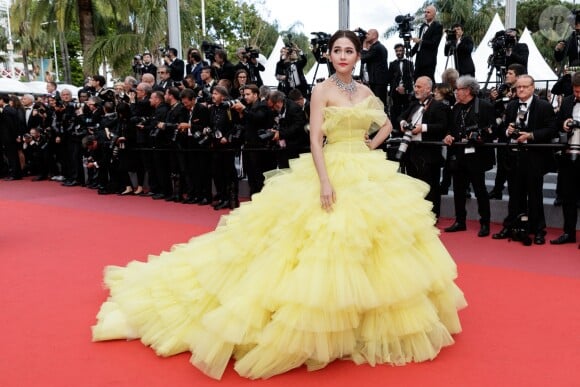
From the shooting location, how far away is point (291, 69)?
31.8ft

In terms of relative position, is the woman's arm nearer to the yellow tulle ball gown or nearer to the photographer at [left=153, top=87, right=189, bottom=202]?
the yellow tulle ball gown

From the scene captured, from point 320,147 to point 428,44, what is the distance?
237 inches

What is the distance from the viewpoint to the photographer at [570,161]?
5.55 metres

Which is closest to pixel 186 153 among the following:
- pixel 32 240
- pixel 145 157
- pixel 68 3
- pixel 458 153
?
pixel 145 157

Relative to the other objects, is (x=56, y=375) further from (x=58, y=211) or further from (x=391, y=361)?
(x=58, y=211)

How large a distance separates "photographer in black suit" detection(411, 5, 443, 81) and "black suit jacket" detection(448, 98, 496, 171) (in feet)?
8.23

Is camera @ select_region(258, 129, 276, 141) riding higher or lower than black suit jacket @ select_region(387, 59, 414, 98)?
lower

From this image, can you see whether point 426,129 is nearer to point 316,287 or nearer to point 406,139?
point 406,139

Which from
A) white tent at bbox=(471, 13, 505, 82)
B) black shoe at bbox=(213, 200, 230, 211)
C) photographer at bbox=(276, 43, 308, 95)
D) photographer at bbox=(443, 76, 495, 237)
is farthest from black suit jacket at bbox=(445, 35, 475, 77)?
white tent at bbox=(471, 13, 505, 82)

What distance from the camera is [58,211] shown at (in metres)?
8.23

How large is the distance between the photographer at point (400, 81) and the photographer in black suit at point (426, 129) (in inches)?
86.6

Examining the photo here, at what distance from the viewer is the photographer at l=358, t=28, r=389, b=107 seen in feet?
29.6

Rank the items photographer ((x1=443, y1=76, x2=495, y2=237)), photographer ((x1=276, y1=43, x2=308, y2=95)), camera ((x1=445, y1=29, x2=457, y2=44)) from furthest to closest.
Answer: photographer ((x1=276, y1=43, x2=308, y2=95)), camera ((x1=445, y1=29, x2=457, y2=44)), photographer ((x1=443, y1=76, x2=495, y2=237))

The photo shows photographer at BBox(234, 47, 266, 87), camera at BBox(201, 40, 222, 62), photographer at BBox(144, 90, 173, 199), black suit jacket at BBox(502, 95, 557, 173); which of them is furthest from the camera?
camera at BBox(201, 40, 222, 62)
